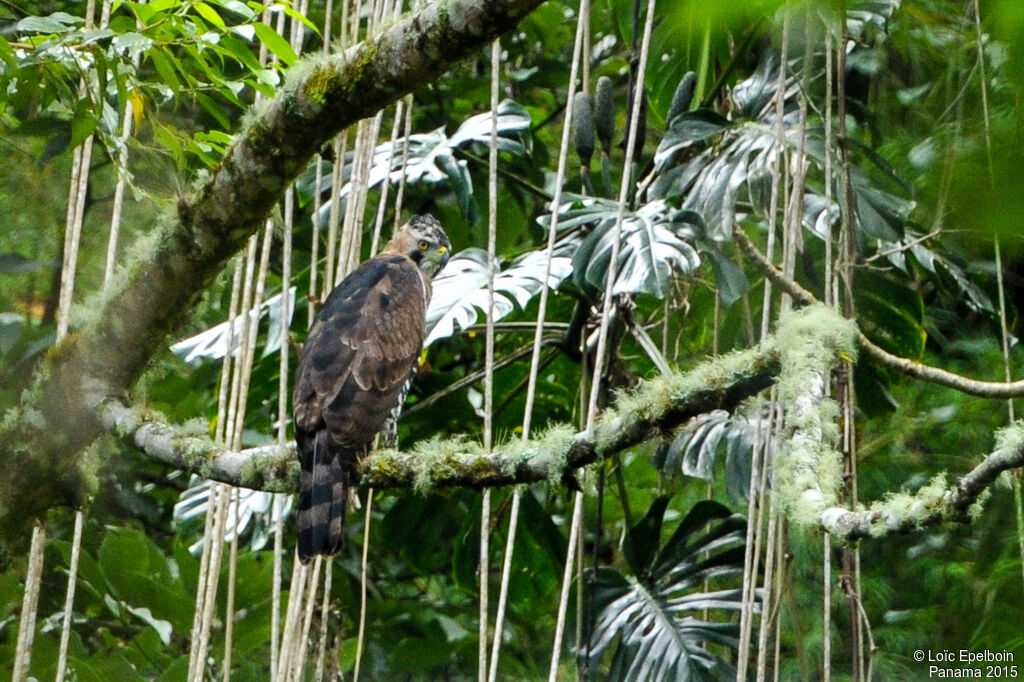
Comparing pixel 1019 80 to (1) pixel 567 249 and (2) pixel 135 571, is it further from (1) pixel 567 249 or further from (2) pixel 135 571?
(2) pixel 135 571

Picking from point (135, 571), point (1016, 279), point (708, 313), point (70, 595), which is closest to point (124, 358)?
point (70, 595)

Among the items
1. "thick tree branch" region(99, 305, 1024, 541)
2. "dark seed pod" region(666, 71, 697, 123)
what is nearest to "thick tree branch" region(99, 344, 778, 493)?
"thick tree branch" region(99, 305, 1024, 541)

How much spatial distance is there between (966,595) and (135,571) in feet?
7.12

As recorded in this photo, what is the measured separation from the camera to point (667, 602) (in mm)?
3102

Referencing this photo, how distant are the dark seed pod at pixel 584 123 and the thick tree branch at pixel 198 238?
3.23 ft

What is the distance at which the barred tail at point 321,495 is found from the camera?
7.48 ft

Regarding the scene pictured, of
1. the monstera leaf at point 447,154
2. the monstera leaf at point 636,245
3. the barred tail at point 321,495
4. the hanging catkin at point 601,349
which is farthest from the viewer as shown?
the monstera leaf at point 447,154

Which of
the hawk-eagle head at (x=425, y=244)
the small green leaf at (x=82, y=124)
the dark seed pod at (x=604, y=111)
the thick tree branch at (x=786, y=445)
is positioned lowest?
the thick tree branch at (x=786, y=445)

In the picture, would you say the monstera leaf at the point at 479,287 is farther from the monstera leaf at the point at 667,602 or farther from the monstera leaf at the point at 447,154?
the monstera leaf at the point at 667,602

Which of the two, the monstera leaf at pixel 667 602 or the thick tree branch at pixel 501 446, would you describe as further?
the monstera leaf at pixel 667 602

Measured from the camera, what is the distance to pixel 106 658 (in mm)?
3197

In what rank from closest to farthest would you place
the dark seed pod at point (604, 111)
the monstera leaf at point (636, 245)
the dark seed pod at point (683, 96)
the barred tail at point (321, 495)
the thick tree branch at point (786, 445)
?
the thick tree branch at point (786, 445) < the barred tail at point (321, 495) < the monstera leaf at point (636, 245) < the dark seed pod at point (604, 111) < the dark seed pod at point (683, 96)

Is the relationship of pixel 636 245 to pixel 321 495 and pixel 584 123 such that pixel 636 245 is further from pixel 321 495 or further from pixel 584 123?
pixel 321 495

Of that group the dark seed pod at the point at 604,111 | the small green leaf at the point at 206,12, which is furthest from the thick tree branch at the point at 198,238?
the dark seed pod at the point at 604,111
